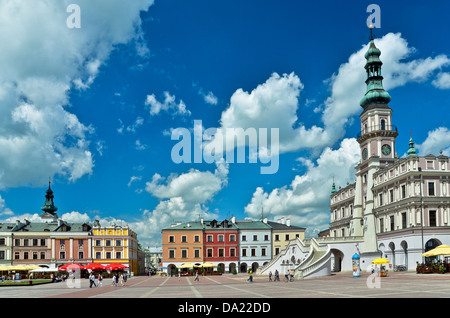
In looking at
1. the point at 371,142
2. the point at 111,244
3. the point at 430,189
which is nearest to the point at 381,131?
the point at 371,142

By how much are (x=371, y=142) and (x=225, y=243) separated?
38571 mm

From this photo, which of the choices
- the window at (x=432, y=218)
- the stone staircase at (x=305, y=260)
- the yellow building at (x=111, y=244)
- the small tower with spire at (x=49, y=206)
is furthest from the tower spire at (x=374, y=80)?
the small tower with spire at (x=49, y=206)

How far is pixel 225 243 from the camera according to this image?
303ft

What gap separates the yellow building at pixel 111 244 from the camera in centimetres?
8894

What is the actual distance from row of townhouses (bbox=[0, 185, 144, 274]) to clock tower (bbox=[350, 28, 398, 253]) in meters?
45.5

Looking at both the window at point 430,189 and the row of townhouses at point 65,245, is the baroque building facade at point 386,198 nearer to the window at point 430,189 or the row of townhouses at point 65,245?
the window at point 430,189

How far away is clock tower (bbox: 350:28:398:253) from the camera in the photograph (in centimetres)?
6519

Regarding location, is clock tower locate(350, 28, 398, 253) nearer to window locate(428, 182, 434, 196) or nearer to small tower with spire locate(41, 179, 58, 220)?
window locate(428, 182, 434, 196)

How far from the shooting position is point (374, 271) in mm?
A: 46469

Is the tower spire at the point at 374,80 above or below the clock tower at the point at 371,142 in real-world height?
above

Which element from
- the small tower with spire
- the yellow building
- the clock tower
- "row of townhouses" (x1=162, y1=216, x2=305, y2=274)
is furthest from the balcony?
the small tower with spire

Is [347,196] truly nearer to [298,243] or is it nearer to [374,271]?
[298,243]

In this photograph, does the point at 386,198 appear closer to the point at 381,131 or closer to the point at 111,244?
the point at 381,131

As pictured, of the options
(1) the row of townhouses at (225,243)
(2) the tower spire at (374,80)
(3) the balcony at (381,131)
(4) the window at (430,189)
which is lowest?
(1) the row of townhouses at (225,243)
